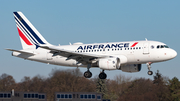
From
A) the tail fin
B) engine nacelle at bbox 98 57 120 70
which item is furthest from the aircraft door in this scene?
the tail fin

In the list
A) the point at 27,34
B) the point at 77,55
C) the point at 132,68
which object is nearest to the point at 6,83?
the point at 27,34

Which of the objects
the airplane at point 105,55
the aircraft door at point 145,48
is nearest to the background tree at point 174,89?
the airplane at point 105,55

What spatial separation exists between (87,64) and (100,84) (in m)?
65.9

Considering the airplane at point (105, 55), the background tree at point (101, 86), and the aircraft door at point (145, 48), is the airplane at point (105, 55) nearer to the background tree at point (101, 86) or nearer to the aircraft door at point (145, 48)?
the aircraft door at point (145, 48)

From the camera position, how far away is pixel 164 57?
50344mm

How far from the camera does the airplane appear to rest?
166 ft

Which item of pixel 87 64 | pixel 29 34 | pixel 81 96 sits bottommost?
pixel 81 96

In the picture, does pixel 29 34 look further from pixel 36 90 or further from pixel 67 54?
pixel 36 90

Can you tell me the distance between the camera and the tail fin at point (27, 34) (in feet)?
196

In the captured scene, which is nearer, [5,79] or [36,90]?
[36,90]

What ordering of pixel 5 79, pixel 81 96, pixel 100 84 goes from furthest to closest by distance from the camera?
1. pixel 100 84
2. pixel 5 79
3. pixel 81 96

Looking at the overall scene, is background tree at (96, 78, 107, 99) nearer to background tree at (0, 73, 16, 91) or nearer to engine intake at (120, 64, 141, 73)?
background tree at (0, 73, 16, 91)

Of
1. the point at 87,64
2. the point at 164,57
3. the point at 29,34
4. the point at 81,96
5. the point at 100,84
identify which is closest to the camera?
the point at 164,57

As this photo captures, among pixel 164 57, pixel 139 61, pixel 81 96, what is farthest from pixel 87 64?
pixel 81 96
